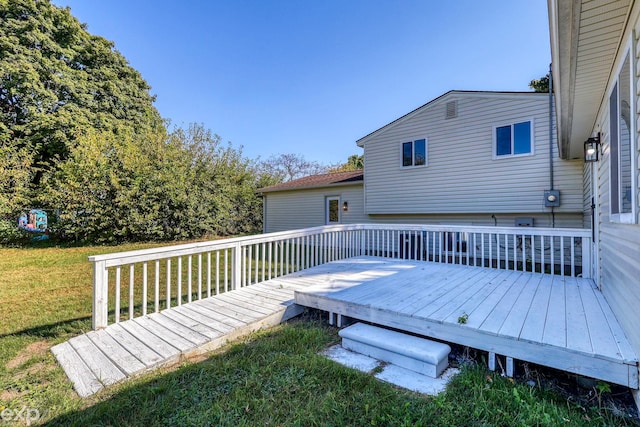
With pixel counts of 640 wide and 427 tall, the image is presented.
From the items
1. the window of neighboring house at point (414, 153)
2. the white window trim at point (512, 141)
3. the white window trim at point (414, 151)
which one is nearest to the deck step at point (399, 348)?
the white window trim at point (512, 141)

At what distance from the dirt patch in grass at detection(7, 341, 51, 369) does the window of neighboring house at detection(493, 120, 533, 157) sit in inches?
378

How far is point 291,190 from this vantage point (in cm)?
1266

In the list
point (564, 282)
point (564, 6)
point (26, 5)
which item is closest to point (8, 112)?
point (26, 5)

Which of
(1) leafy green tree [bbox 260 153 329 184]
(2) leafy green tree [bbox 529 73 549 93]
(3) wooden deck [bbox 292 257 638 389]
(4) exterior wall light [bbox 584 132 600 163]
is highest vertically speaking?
(2) leafy green tree [bbox 529 73 549 93]

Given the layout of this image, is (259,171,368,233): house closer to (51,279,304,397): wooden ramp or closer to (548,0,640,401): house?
(51,279,304,397): wooden ramp

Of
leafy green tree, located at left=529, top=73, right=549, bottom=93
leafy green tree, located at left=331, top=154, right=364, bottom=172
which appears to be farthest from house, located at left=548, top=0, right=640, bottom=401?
leafy green tree, located at left=331, top=154, right=364, bottom=172

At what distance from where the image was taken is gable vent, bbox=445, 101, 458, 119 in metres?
8.56

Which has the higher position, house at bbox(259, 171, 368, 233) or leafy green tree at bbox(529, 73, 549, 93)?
leafy green tree at bbox(529, 73, 549, 93)

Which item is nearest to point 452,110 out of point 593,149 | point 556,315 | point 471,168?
point 471,168

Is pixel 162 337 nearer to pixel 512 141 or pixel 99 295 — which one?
pixel 99 295

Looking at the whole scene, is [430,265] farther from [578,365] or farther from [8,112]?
[8,112]

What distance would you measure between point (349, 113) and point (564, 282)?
49.2ft

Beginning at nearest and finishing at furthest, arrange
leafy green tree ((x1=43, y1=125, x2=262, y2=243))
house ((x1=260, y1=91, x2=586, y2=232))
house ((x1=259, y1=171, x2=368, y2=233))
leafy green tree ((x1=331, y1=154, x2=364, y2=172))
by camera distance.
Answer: house ((x1=260, y1=91, x2=586, y2=232)) < leafy green tree ((x1=43, y1=125, x2=262, y2=243)) < house ((x1=259, y1=171, x2=368, y2=233)) < leafy green tree ((x1=331, y1=154, x2=364, y2=172))

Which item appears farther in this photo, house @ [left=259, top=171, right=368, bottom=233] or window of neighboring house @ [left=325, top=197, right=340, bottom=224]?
window of neighboring house @ [left=325, top=197, right=340, bottom=224]
